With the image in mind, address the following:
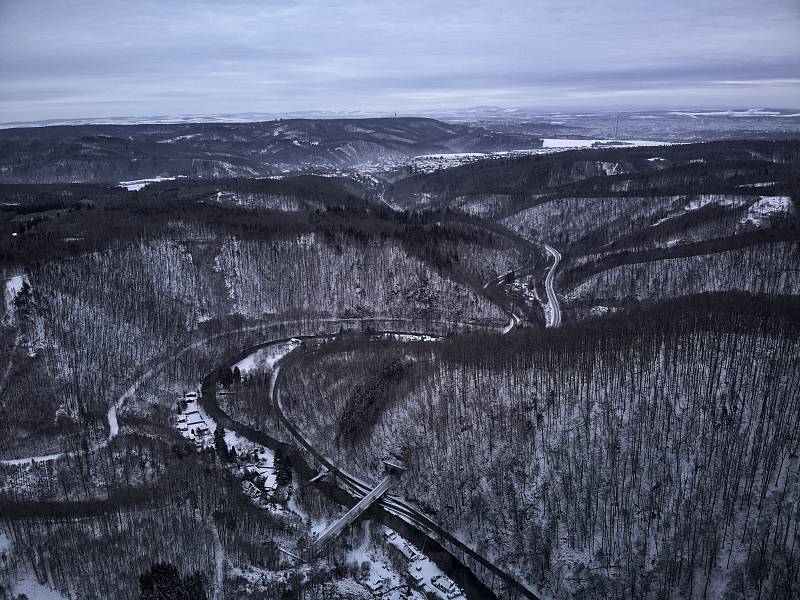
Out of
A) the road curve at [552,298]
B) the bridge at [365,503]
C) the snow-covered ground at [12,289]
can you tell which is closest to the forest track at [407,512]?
the bridge at [365,503]

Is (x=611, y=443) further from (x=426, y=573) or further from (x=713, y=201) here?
(x=713, y=201)

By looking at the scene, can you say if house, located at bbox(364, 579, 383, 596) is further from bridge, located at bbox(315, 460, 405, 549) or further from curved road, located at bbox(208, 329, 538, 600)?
curved road, located at bbox(208, 329, 538, 600)

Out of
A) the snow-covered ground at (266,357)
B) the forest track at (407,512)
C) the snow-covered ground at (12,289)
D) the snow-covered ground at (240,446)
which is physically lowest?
the forest track at (407,512)

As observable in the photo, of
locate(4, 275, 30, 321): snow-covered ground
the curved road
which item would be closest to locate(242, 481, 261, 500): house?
the curved road

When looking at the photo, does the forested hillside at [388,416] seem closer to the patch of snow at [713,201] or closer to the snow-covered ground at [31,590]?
the snow-covered ground at [31,590]

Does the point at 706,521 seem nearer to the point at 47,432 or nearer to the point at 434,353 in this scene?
the point at 434,353

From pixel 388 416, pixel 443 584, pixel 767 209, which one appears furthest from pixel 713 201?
pixel 443 584
